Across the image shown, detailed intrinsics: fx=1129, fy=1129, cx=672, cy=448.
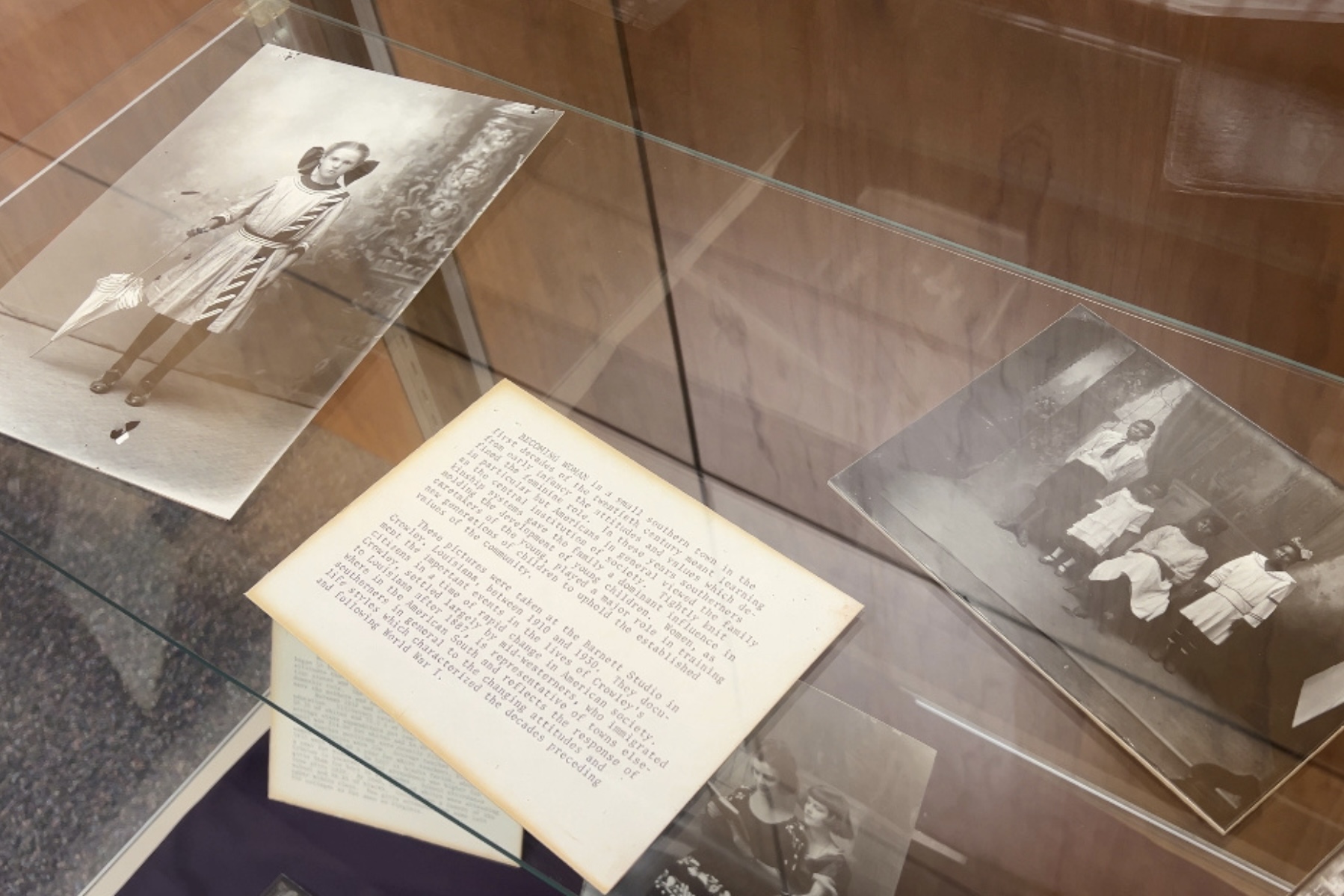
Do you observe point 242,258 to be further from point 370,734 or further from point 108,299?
point 370,734

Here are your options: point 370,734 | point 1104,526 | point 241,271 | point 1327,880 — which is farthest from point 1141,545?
point 241,271

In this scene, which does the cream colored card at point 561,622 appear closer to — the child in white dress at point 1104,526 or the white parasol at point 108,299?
the child in white dress at point 1104,526

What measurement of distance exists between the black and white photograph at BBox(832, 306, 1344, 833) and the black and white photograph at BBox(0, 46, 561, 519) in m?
0.36

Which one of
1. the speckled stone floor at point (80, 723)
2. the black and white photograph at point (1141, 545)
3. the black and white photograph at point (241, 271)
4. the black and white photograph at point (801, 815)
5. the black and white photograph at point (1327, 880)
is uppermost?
the black and white photograph at point (241, 271)

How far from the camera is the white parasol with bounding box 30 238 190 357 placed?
0.76 meters

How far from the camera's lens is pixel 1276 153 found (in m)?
0.80

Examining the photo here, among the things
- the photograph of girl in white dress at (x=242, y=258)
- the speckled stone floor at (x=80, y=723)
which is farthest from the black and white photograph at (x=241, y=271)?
→ the speckled stone floor at (x=80, y=723)

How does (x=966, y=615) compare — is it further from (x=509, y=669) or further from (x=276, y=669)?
(x=276, y=669)

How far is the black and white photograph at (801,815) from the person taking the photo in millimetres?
533

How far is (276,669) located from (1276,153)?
745 millimetres

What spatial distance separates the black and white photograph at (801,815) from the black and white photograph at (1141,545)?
0.09m

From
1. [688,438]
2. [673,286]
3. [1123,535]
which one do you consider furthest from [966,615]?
[673,286]

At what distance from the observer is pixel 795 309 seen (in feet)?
2.43

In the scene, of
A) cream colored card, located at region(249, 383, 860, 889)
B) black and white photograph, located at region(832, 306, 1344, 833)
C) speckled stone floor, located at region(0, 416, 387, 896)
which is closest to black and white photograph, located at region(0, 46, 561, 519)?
cream colored card, located at region(249, 383, 860, 889)
